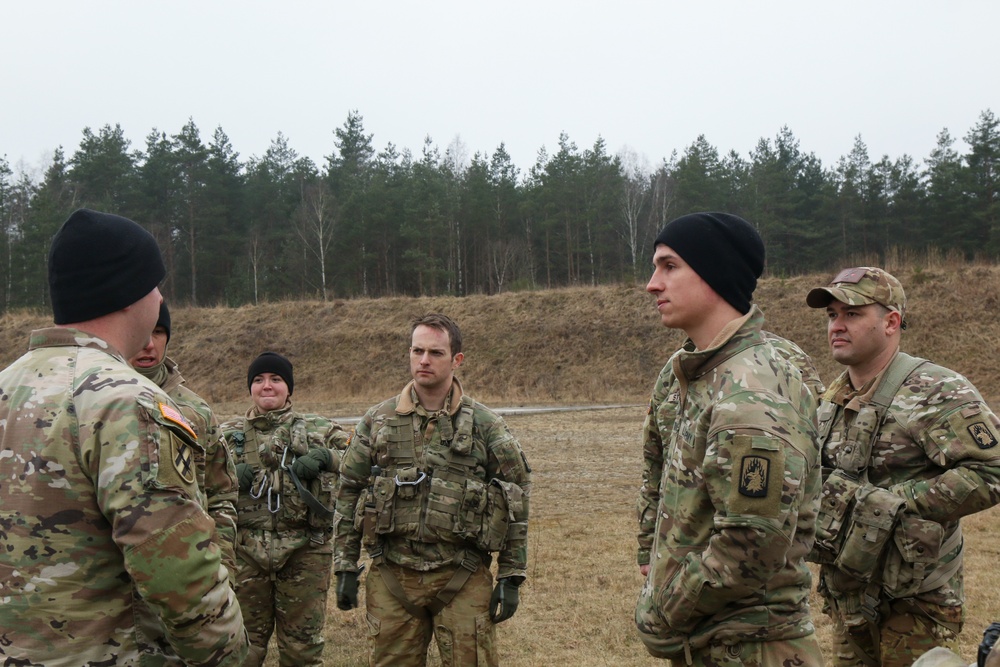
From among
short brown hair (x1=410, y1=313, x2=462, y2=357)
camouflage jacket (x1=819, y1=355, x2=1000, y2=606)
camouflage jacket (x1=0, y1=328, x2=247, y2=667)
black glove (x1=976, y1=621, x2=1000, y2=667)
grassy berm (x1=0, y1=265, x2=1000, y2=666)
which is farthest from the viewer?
grassy berm (x1=0, y1=265, x2=1000, y2=666)

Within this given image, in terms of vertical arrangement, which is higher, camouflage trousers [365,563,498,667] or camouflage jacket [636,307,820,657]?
camouflage jacket [636,307,820,657]

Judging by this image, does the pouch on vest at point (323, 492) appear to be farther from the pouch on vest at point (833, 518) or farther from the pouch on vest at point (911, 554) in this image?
the pouch on vest at point (911, 554)

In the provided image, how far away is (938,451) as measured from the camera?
376 cm

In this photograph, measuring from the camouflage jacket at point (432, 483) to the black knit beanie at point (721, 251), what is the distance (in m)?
1.90

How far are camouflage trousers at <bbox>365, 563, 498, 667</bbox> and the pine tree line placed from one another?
127ft

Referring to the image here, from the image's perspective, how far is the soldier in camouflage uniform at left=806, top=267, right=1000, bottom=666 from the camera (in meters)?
3.71

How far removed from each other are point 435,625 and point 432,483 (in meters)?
0.79

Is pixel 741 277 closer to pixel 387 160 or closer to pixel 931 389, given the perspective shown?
pixel 931 389

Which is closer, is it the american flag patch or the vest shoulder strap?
the american flag patch

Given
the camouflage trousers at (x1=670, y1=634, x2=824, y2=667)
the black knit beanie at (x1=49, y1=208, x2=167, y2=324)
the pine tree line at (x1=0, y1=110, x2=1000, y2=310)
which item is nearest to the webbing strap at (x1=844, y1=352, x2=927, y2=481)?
the camouflage trousers at (x1=670, y1=634, x2=824, y2=667)

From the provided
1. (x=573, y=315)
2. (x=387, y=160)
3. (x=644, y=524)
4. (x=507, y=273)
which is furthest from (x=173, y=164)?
(x=644, y=524)

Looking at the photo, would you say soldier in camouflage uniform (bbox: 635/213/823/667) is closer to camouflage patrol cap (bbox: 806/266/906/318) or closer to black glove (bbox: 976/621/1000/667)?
black glove (bbox: 976/621/1000/667)

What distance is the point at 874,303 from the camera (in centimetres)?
414

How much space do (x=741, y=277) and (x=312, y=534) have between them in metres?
A: 3.59
